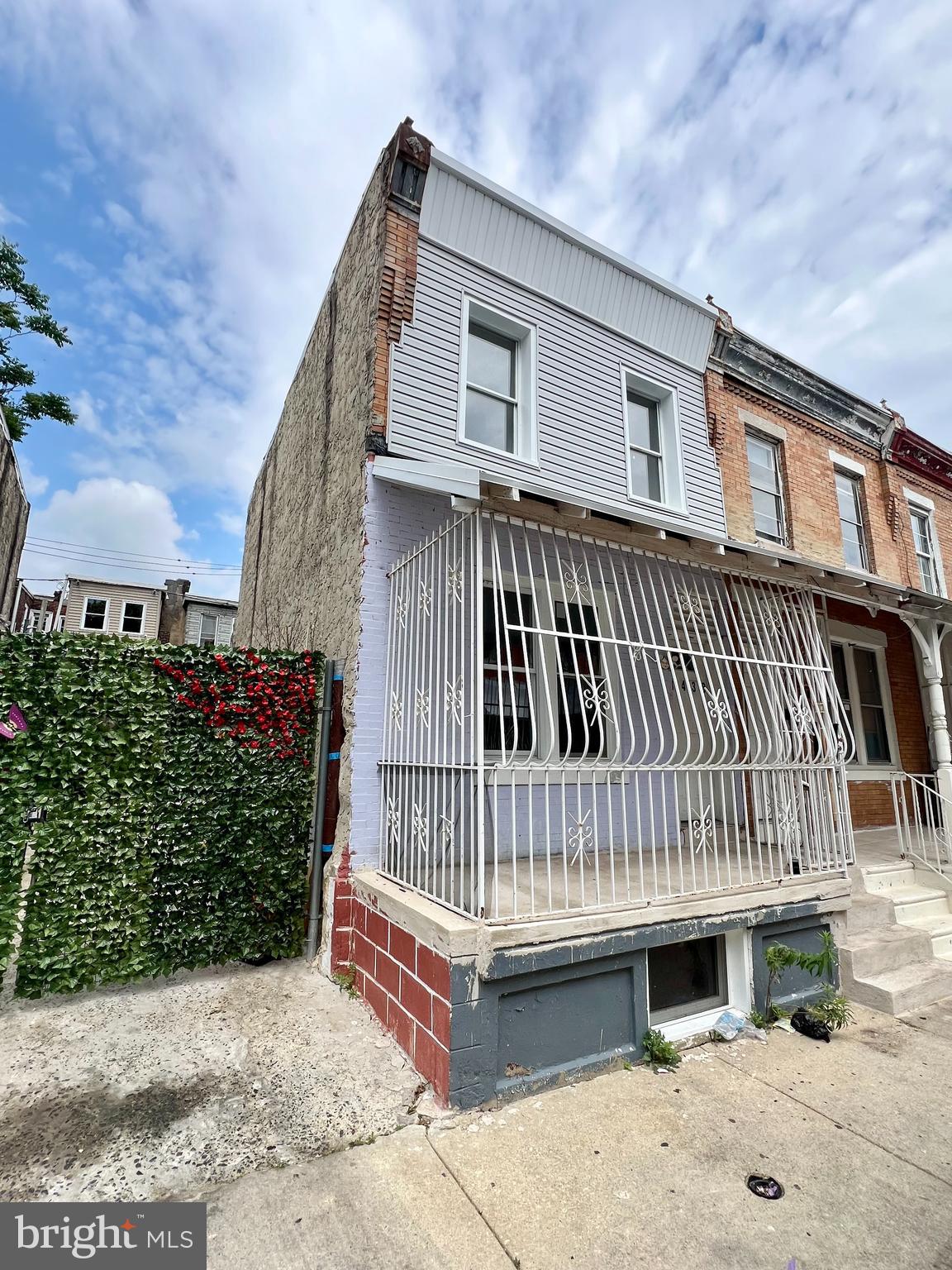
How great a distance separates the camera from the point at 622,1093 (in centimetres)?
330

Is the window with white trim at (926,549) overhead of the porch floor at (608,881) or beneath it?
overhead

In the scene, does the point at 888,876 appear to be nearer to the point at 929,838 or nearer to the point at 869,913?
the point at 869,913

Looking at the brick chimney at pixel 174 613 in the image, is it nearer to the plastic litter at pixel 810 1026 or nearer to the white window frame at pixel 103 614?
the white window frame at pixel 103 614

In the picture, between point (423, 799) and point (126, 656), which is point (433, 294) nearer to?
point (126, 656)

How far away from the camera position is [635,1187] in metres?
2.56

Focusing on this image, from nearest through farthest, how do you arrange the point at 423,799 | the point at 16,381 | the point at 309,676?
1. the point at 423,799
2. the point at 309,676
3. the point at 16,381

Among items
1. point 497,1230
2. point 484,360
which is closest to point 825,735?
point 497,1230

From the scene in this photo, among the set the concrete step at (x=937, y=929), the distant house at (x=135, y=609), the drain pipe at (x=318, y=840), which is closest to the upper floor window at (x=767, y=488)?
the concrete step at (x=937, y=929)

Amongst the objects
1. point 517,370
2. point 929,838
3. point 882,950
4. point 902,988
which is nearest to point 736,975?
point 902,988

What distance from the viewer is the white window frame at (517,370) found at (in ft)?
20.2

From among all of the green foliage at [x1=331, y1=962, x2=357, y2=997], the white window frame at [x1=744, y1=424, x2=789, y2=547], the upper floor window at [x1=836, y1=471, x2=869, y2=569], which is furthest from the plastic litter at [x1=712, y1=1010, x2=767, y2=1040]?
the upper floor window at [x1=836, y1=471, x2=869, y2=569]

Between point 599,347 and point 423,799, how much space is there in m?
5.93

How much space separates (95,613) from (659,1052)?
28403 millimetres

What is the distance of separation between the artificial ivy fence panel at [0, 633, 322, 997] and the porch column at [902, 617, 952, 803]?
6512 millimetres
